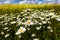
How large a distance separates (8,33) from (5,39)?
1.00 ft

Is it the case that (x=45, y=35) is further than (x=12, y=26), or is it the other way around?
(x=12, y=26)

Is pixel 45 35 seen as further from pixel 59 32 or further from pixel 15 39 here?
pixel 15 39

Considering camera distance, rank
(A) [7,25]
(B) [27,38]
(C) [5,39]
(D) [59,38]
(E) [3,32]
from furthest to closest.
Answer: (A) [7,25]
(E) [3,32]
(C) [5,39]
(B) [27,38]
(D) [59,38]

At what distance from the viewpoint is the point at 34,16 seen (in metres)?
6.36

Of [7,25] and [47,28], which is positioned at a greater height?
[47,28]

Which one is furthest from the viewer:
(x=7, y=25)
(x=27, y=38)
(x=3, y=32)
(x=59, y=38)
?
(x=7, y=25)

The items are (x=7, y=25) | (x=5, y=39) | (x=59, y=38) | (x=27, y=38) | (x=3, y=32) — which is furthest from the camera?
(x=7, y=25)

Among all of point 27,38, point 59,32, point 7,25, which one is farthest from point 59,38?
point 7,25

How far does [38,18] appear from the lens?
632 centimetres

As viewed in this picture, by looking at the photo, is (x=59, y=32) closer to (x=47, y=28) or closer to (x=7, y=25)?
(x=47, y=28)

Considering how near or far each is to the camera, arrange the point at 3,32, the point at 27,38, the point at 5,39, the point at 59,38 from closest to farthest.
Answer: the point at 59,38
the point at 27,38
the point at 5,39
the point at 3,32

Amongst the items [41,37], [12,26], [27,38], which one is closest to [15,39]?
[27,38]

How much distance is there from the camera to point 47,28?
5.46m

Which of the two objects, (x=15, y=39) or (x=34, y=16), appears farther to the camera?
(x=34, y=16)
